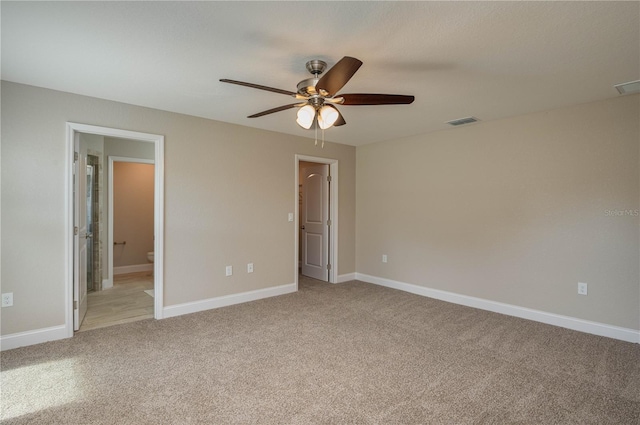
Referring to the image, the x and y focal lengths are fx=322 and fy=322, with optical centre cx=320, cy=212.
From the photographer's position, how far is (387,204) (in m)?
5.38

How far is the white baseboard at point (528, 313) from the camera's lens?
322cm

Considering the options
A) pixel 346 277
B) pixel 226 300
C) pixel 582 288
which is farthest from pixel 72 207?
pixel 582 288

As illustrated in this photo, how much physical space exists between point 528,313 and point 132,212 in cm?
694

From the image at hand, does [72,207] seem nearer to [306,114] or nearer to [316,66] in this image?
[306,114]

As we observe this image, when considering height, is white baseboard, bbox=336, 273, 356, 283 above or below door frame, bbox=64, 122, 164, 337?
below

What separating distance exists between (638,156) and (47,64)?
5.34 metres

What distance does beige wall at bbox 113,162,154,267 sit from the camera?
20.9 feet

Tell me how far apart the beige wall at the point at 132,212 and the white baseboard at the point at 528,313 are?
4935mm

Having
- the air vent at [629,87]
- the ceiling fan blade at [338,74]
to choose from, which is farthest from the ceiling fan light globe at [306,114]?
the air vent at [629,87]

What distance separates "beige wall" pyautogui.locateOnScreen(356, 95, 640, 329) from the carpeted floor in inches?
20.3

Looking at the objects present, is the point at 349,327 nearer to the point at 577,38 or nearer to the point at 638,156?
the point at 577,38

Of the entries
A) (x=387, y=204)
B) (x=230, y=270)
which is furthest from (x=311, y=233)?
(x=230, y=270)

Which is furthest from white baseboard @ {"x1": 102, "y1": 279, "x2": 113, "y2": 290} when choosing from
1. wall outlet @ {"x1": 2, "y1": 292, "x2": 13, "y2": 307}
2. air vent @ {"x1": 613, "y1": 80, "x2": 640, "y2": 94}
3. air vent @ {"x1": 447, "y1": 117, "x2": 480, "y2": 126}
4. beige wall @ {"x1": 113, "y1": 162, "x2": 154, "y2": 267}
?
air vent @ {"x1": 613, "y1": 80, "x2": 640, "y2": 94}

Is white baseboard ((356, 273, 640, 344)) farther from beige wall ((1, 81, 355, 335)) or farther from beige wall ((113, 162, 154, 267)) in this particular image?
beige wall ((113, 162, 154, 267))
